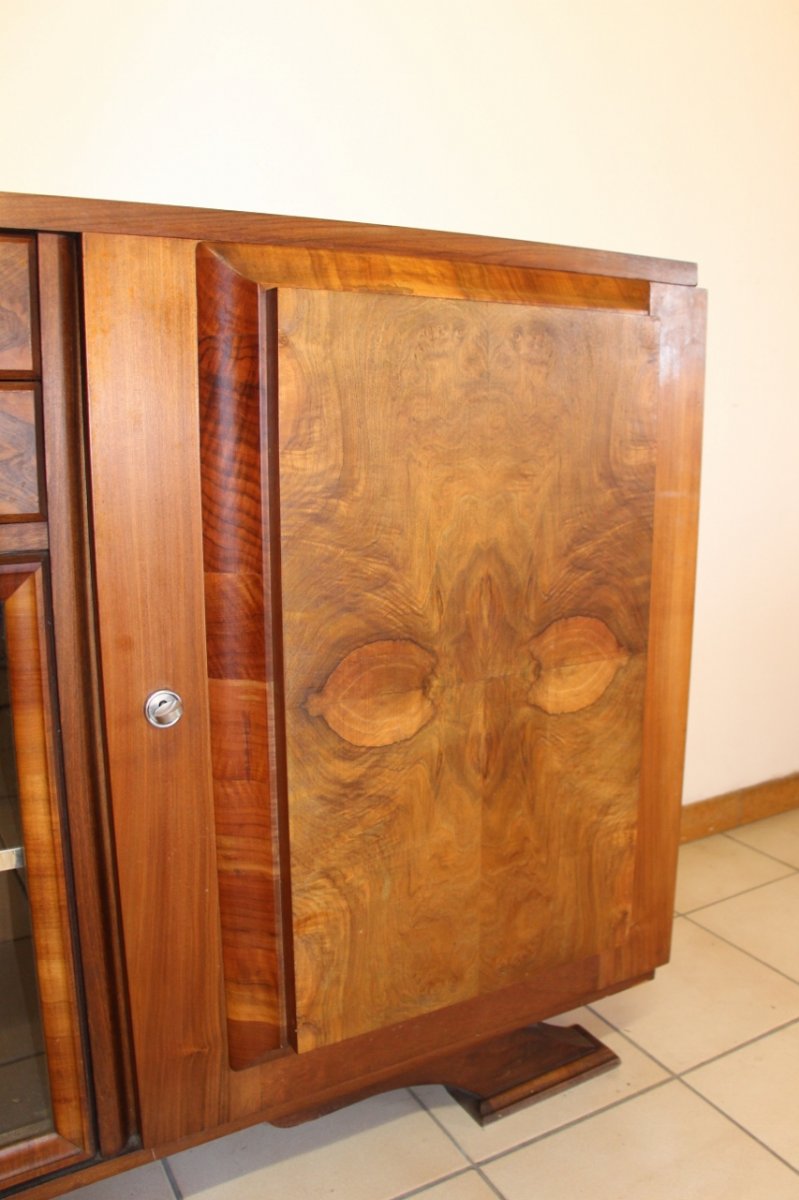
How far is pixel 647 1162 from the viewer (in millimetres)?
1112

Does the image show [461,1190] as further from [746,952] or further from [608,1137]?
[746,952]

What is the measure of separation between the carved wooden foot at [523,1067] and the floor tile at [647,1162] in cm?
6

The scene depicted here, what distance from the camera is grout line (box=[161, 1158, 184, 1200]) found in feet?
3.49

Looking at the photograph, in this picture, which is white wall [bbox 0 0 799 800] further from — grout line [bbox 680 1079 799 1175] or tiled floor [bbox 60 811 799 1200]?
grout line [bbox 680 1079 799 1175]

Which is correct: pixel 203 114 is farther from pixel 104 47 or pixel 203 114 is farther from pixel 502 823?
pixel 502 823

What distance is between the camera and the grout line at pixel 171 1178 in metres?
1.07

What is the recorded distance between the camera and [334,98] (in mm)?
1350

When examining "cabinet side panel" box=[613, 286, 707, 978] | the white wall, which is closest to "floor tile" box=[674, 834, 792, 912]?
the white wall

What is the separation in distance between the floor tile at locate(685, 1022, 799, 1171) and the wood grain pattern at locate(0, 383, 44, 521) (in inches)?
44.5

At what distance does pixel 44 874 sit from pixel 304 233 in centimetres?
63

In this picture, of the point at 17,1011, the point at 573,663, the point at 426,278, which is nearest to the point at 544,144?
the point at 426,278

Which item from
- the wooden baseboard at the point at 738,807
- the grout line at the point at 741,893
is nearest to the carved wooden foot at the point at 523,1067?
the grout line at the point at 741,893

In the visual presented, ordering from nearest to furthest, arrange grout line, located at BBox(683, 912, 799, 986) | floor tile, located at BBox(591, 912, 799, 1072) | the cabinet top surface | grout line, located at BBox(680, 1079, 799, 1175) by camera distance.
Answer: the cabinet top surface, grout line, located at BBox(680, 1079, 799, 1175), floor tile, located at BBox(591, 912, 799, 1072), grout line, located at BBox(683, 912, 799, 986)

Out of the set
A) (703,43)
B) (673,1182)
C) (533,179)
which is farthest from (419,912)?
(703,43)
